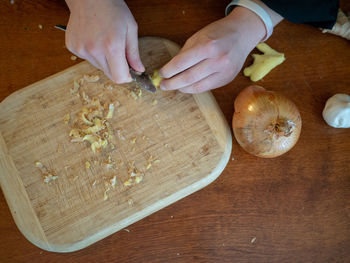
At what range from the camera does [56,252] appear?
0.97 metres

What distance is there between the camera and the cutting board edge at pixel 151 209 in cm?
95

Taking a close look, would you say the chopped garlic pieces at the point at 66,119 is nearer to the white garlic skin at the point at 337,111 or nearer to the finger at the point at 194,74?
the finger at the point at 194,74

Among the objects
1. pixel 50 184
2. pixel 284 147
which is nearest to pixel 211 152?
pixel 284 147

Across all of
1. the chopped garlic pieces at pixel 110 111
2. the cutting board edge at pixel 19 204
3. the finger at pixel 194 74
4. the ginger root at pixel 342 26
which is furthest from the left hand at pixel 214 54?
the cutting board edge at pixel 19 204

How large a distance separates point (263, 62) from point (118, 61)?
577 millimetres

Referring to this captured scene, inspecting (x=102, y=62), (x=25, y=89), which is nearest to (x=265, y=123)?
(x=102, y=62)

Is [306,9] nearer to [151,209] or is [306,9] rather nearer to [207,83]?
[207,83]

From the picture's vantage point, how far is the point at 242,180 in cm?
106

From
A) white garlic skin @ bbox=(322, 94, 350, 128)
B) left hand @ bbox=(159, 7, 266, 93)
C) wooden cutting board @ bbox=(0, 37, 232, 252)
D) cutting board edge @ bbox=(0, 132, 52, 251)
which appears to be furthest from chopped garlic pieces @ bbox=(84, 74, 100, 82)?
white garlic skin @ bbox=(322, 94, 350, 128)

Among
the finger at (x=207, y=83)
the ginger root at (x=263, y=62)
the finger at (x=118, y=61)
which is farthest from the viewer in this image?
the ginger root at (x=263, y=62)

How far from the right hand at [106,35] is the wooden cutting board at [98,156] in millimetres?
171

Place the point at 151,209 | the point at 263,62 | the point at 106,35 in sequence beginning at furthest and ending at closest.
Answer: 1. the point at 263,62
2. the point at 151,209
3. the point at 106,35

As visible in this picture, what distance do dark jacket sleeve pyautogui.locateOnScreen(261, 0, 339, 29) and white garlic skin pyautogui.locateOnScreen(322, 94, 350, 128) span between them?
12.1 inches

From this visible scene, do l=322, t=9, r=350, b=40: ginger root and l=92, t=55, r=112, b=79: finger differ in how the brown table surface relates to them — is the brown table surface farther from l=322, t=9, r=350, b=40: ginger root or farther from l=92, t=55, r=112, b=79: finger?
l=92, t=55, r=112, b=79: finger
